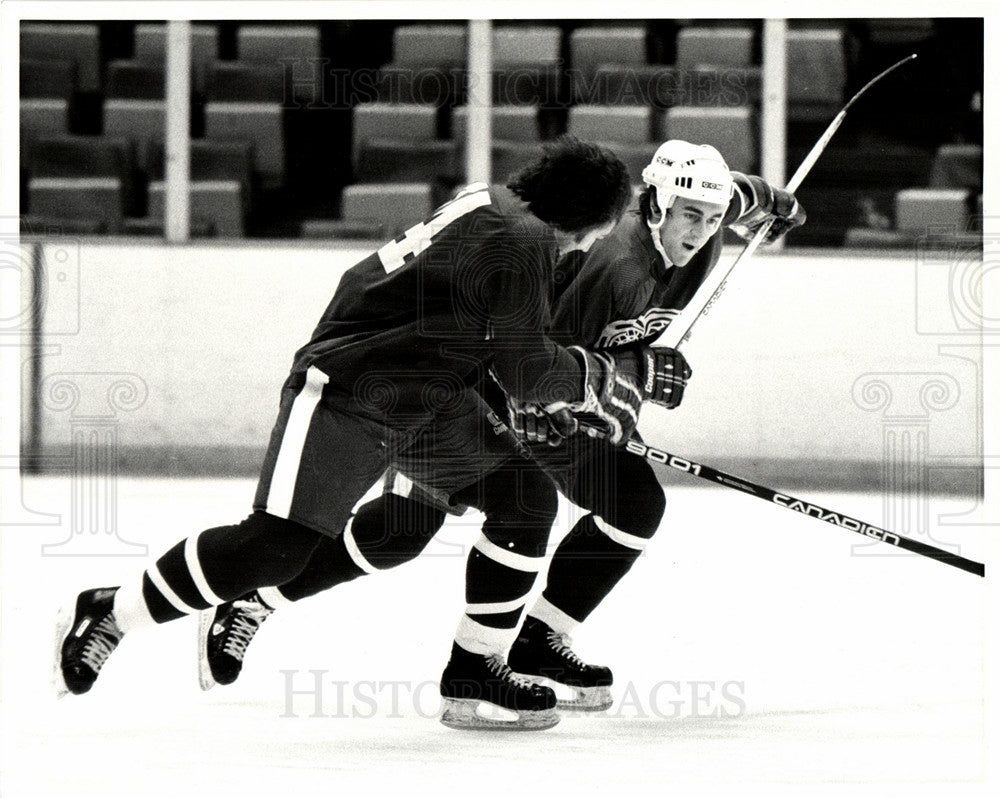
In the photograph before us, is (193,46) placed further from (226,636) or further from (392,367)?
(392,367)

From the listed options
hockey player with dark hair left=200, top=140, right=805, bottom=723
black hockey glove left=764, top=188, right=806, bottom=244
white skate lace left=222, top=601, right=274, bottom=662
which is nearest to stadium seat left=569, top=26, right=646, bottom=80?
black hockey glove left=764, top=188, right=806, bottom=244

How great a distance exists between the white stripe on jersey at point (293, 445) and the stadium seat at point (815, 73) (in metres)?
3.86

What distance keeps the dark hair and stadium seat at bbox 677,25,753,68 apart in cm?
370

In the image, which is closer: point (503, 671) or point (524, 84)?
point (503, 671)

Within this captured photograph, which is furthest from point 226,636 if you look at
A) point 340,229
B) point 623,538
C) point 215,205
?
point 215,205

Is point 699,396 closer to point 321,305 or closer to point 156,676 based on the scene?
point 321,305

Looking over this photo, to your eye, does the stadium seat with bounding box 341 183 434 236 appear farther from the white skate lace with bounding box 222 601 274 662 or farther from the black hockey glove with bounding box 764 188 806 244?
the white skate lace with bounding box 222 601 274 662

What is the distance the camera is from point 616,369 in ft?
8.47

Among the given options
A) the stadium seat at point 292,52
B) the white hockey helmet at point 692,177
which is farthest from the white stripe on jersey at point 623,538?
the stadium seat at point 292,52

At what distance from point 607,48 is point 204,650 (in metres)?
3.89

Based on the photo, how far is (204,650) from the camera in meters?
2.65

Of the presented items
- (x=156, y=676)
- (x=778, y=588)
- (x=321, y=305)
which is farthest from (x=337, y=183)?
(x=156, y=676)

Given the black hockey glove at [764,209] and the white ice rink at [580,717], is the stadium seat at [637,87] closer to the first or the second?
the white ice rink at [580,717]

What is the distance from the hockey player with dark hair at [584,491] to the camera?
2641 mm
